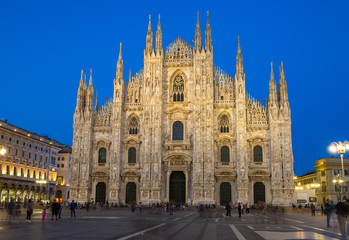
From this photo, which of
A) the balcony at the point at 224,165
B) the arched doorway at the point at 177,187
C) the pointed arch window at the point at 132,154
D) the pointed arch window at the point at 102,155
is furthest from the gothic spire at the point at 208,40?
the pointed arch window at the point at 102,155

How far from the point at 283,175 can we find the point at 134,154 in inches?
766

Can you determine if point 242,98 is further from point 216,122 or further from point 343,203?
point 343,203

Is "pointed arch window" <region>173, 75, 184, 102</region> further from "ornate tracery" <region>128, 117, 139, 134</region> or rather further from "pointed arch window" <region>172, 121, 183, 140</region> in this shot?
"ornate tracery" <region>128, 117, 139, 134</region>

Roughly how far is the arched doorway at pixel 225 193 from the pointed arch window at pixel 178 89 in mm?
12735

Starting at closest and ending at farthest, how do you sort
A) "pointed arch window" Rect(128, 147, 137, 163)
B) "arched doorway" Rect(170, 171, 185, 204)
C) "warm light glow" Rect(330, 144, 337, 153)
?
"warm light glow" Rect(330, 144, 337, 153), "arched doorway" Rect(170, 171, 185, 204), "pointed arch window" Rect(128, 147, 137, 163)

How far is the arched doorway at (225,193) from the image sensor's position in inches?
1844

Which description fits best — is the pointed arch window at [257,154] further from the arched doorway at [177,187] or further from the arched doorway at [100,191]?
the arched doorway at [100,191]

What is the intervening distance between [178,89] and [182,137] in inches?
266

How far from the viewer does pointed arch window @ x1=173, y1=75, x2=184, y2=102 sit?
50.2 m

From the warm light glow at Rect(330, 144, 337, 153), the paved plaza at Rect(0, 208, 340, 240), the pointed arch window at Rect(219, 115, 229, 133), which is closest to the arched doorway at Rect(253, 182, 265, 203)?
the pointed arch window at Rect(219, 115, 229, 133)

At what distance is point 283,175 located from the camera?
45344 mm

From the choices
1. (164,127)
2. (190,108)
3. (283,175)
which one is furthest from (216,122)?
(283,175)

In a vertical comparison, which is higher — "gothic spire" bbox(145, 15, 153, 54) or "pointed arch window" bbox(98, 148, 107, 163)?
"gothic spire" bbox(145, 15, 153, 54)

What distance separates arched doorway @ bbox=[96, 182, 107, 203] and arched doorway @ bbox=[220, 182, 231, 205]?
15.6 metres
